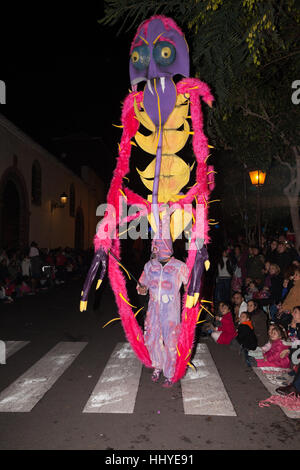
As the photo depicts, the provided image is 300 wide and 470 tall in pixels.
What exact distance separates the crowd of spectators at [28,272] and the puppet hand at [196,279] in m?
9.15

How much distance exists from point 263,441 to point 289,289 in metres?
4.77

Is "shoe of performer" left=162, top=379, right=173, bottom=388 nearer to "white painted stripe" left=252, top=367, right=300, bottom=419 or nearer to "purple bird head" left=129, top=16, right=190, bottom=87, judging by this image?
"white painted stripe" left=252, top=367, right=300, bottom=419

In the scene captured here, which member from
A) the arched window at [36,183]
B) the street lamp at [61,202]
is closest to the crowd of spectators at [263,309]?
the arched window at [36,183]

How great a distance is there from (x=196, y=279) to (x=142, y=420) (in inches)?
68.5

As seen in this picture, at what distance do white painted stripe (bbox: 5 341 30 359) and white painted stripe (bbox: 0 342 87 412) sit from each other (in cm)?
62

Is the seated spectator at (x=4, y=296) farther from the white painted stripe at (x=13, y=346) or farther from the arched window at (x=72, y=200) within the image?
the arched window at (x=72, y=200)

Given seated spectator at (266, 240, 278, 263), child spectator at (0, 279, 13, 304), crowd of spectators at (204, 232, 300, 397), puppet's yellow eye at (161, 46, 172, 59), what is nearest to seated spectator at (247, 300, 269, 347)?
crowd of spectators at (204, 232, 300, 397)

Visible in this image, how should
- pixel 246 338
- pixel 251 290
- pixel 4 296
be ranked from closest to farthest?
pixel 246 338 → pixel 251 290 → pixel 4 296

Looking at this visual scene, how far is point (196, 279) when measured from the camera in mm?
4812

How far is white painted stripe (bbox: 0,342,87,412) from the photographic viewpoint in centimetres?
456

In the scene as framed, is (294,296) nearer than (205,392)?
No

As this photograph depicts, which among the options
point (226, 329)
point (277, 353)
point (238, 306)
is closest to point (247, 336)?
point (277, 353)

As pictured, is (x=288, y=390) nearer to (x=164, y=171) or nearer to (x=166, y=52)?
(x=164, y=171)

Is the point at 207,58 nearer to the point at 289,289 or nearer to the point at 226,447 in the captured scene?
the point at 289,289
